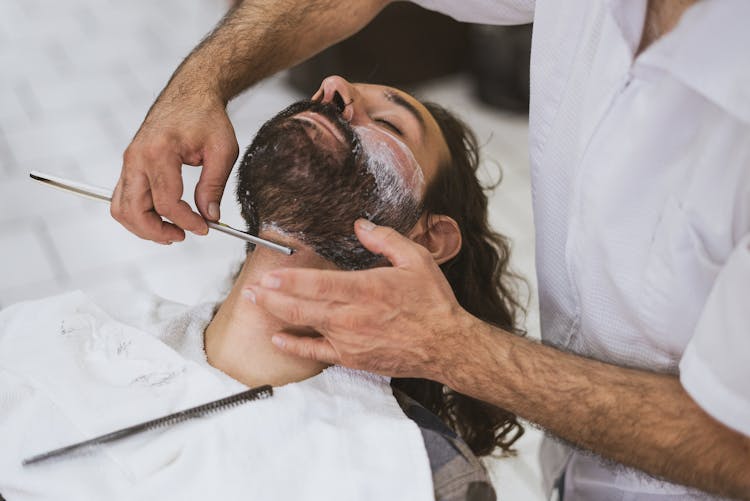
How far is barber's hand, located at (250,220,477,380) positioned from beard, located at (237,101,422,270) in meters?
0.26

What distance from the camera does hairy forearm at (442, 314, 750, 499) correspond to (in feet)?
3.43

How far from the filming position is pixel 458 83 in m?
4.41

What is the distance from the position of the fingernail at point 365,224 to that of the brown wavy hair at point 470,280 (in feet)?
1.01

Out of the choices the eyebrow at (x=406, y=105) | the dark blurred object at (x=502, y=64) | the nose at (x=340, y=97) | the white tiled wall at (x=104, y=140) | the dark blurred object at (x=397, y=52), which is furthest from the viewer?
the dark blurred object at (x=397, y=52)

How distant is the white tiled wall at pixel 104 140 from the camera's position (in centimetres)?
300

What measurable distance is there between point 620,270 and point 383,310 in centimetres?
40

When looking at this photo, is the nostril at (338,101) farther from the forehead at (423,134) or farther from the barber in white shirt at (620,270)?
the barber in white shirt at (620,270)

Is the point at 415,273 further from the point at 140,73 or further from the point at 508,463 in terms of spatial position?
the point at 140,73

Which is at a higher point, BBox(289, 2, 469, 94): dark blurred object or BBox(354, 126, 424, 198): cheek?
BBox(354, 126, 424, 198): cheek

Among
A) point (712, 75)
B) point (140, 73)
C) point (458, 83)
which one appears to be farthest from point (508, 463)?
point (140, 73)

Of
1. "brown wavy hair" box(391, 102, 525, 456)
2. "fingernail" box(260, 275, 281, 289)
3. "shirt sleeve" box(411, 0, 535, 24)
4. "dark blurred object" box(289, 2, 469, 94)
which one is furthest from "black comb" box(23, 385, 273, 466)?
"dark blurred object" box(289, 2, 469, 94)

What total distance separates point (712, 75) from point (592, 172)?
0.80 ft

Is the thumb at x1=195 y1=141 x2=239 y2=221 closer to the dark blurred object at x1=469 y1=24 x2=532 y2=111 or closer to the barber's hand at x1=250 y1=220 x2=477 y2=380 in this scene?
the barber's hand at x1=250 y1=220 x2=477 y2=380

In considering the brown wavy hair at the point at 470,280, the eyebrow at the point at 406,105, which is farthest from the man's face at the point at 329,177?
the brown wavy hair at the point at 470,280
